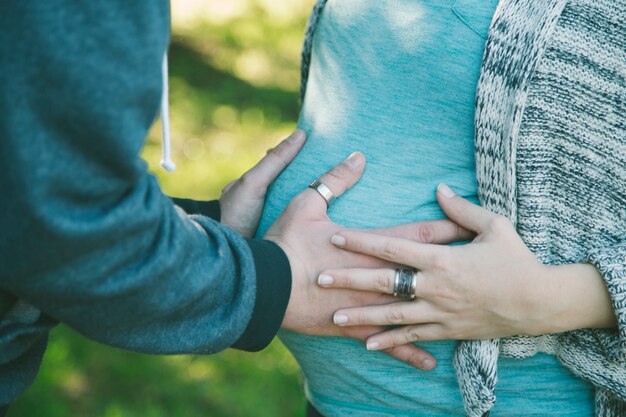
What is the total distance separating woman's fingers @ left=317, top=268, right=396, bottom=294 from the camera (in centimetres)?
137

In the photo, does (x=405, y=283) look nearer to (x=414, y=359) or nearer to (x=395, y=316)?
(x=395, y=316)

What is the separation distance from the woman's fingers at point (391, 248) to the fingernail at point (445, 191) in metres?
0.15

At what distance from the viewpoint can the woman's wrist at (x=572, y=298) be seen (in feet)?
4.39

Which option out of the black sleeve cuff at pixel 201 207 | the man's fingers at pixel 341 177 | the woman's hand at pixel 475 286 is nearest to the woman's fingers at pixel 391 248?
the woman's hand at pixel 475 286

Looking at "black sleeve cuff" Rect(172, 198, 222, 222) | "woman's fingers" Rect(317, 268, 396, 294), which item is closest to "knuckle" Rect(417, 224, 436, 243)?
"woman's fingers" Rect(317, 268, 396, 294)

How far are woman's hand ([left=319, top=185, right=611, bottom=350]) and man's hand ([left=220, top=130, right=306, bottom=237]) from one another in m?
0.34

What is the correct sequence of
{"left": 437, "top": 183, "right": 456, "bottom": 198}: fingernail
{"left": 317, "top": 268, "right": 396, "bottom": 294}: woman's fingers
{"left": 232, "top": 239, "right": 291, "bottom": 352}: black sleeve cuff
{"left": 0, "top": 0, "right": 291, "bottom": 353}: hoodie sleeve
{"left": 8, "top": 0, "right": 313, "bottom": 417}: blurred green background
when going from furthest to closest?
{"left": 8, "top": 0, "right": 313, "bottom": 417}: blurred green background, {"left": 437, "top": 183, "right": 456, "bottom": 198}: fingernail, {"left": 317, "top": 268, "right": 396, "bottom": 294}: woman's fingers, {"left": 232, "top": 239, "right": 291, "bottom": 352}: black sleeve cuff, {"left": 0, "top": 0, "right": 291, "bottom": 353}: hoodie sleeve

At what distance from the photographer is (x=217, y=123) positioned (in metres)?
4.80

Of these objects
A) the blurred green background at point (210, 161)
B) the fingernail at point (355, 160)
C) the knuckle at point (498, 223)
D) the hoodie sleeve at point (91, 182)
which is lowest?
the blurred green background at point (210, 161)

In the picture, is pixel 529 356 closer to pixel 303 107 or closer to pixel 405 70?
pixel 405 70

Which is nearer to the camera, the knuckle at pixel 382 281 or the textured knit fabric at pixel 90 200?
the textured knit fabric at pixel 90 200

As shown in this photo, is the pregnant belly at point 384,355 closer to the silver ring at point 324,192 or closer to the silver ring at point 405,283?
the silver ring at point 324,192

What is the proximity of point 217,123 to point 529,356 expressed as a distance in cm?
359

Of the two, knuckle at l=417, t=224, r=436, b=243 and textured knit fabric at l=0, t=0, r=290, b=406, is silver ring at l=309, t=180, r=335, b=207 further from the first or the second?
textured knit fabric at l=0, t=0, r=290, b=406
